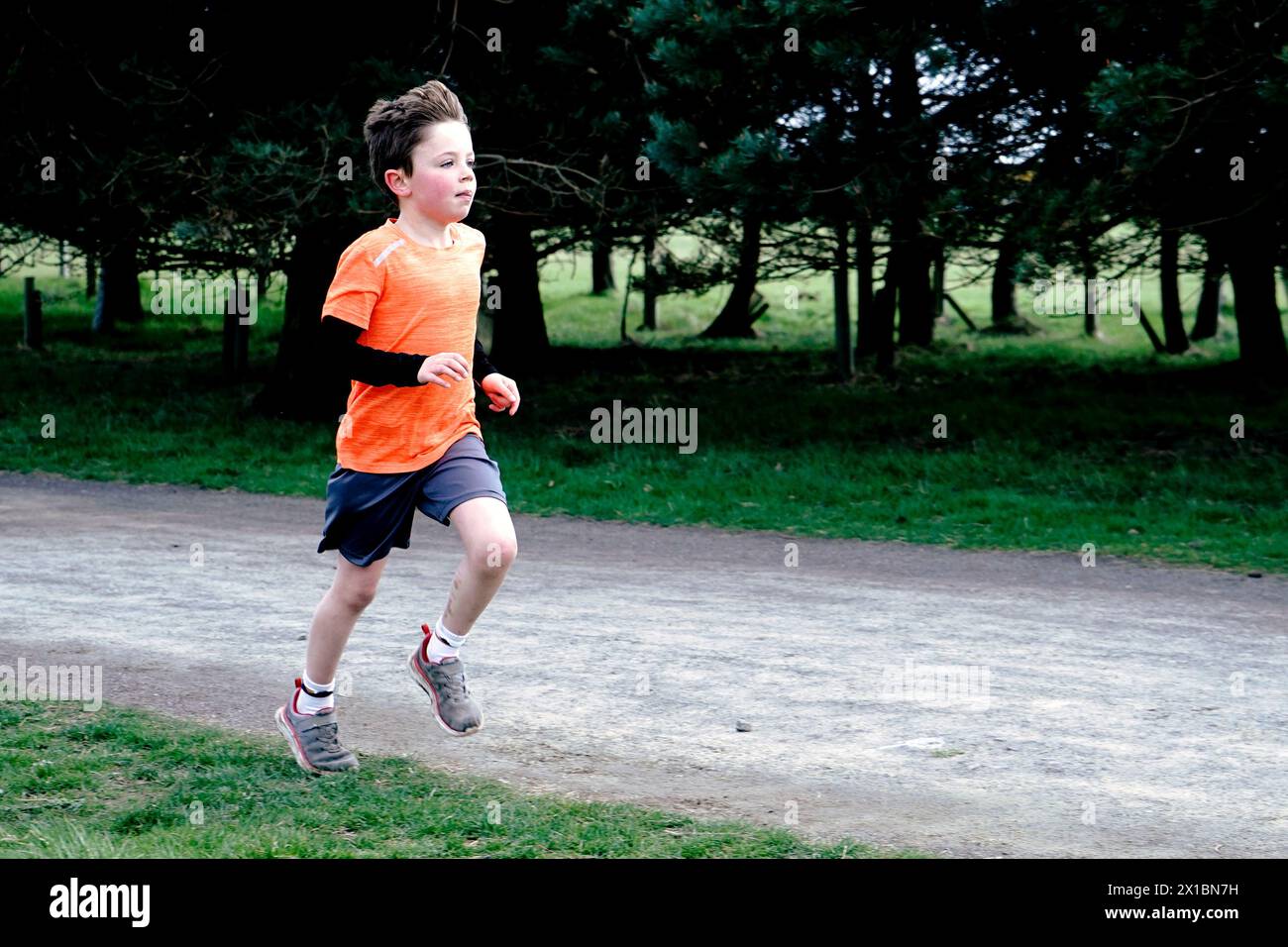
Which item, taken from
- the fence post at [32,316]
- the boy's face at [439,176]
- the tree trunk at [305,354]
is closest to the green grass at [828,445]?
the tree trunk at [305,354]

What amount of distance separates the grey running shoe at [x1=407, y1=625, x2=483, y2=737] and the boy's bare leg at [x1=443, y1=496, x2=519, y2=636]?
24 cm

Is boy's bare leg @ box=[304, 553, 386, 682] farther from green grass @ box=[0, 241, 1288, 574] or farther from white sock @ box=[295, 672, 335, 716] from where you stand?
green grass @ box=[0, 241, 1288, 574]

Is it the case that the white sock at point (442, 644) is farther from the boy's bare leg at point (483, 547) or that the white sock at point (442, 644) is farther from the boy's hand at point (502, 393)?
the boy's hand at point (502, 393)

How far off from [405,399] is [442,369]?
348 millimetres

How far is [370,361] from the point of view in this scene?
14.3 ft

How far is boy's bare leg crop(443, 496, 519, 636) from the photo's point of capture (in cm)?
442

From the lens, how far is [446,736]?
5.16 m

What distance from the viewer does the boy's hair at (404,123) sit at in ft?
14.7

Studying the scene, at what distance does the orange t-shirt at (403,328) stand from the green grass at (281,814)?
990 mm

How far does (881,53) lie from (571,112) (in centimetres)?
336

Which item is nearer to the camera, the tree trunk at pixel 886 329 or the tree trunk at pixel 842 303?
the tree trunk at pixel 842 303

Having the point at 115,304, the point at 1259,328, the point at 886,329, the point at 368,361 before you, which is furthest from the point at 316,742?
the point at 115,304

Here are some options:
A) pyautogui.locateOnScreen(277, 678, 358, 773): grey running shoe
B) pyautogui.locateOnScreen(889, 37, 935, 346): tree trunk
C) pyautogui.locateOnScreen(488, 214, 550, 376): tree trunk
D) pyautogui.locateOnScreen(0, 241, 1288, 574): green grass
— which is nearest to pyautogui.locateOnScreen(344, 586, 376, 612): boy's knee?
pyautogui.locateOnScreen(277, 678, 358, 773): grey running shoe

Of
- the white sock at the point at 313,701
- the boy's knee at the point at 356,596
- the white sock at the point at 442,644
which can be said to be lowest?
the white sock at the point at 313,701
